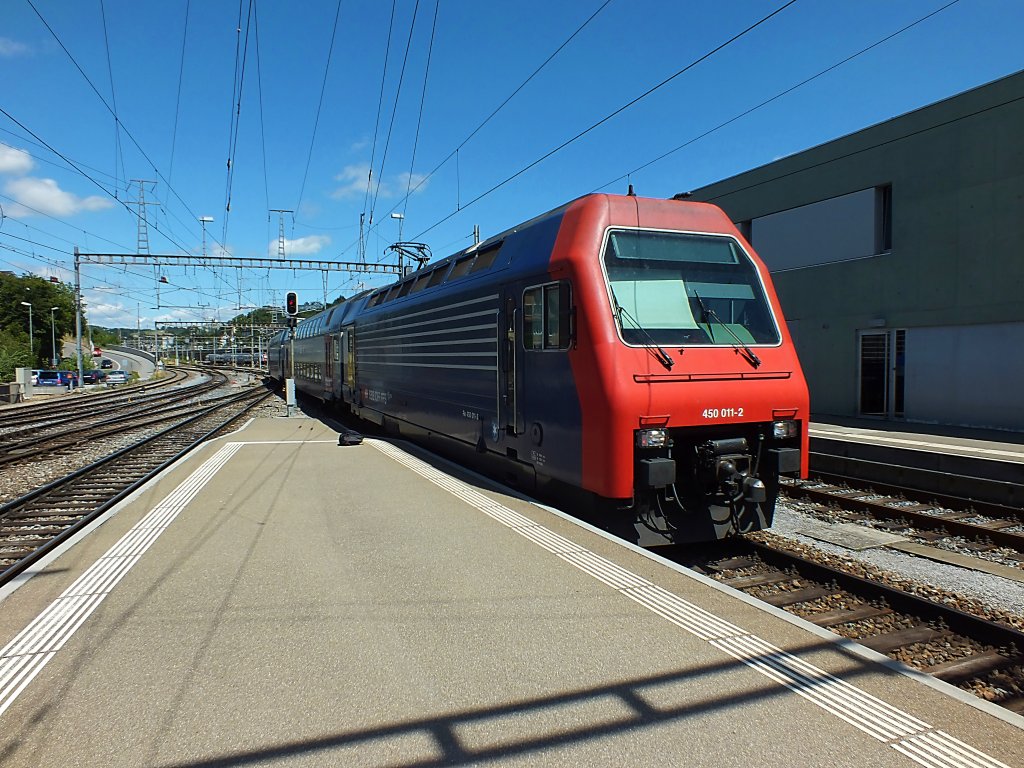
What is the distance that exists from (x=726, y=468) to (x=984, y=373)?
12832 mm

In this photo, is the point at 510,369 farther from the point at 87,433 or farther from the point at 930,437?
the point at 87,433

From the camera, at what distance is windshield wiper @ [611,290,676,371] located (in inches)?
220

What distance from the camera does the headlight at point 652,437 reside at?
542 centimetres

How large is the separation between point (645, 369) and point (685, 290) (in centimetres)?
115

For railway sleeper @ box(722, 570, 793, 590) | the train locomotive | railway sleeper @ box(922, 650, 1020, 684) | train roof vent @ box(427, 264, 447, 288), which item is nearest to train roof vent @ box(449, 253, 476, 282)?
train roof vent @ box(427, 264, 447, 288)

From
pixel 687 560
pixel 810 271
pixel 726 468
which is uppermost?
pixel 810 271

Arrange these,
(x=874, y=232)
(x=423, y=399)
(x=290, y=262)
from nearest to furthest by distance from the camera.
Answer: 1. (x=423, y=399)
2. (x=874, y=232)
3. (x=290, y=262)

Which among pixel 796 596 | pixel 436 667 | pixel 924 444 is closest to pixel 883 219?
pixel 924 444

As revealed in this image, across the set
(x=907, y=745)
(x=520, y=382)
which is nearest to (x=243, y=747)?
(x=907, y=745)

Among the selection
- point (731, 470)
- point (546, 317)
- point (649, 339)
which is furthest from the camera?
point (546, 317)

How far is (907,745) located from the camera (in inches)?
105

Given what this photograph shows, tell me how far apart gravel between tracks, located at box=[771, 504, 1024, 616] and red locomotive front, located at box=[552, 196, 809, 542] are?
1240 millimetres

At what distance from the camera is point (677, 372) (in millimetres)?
5613

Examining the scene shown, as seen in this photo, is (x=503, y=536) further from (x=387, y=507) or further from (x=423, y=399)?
(x=423, y=399)
